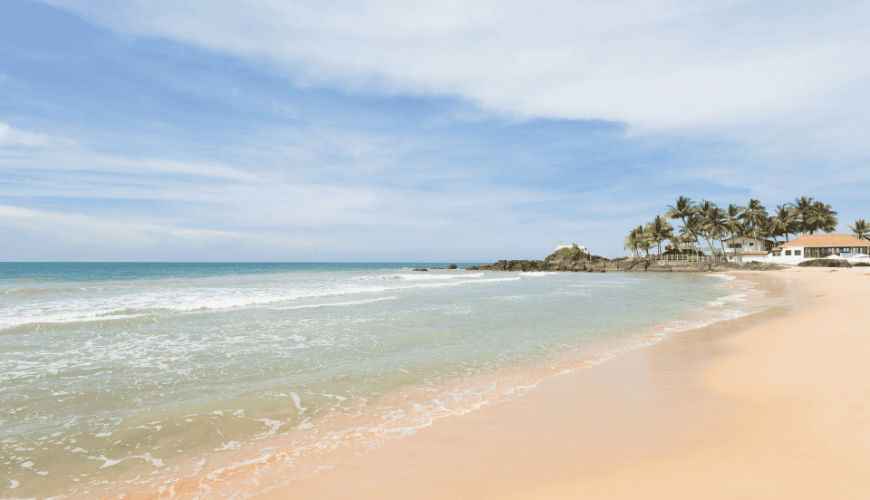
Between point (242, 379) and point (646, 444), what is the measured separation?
5980 mm

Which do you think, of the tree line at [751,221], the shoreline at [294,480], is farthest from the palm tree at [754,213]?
the shoreline at [294,480]

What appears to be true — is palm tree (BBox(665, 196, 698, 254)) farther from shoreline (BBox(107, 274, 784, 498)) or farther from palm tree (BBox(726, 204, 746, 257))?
shoreline (BBox(107, 274, 784, 498))

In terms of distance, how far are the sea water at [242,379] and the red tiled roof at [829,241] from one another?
2250 inches

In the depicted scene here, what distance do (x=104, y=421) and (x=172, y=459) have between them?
181cm

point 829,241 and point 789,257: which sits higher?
point 829,241

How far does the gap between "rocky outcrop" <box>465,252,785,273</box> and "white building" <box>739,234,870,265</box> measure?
13.3 ft

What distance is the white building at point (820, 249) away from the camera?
52.3 metres

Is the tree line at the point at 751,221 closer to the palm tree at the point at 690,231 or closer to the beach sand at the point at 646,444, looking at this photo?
the palm tree at the point at 690,231

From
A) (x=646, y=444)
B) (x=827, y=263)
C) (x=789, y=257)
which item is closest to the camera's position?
(x=646, y=444)

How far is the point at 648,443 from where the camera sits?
401cm

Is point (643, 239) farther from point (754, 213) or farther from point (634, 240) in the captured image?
point (754, 213)

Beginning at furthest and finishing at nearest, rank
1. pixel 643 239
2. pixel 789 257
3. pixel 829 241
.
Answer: pixel 643 239 < pixel 829 241 < pixel 789 257

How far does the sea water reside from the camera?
410cm

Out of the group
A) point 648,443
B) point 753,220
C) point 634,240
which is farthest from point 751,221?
point 648,443
